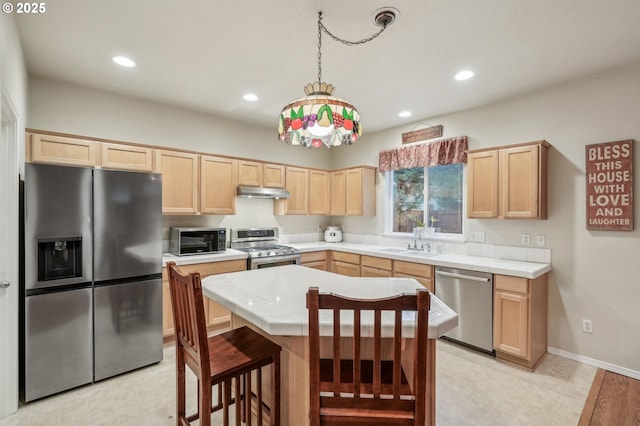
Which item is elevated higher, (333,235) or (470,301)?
(333,235)

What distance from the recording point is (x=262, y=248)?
4.25 metres

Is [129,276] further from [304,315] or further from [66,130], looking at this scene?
[304,315]

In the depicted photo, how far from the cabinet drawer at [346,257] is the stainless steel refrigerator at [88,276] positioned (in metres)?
2.43

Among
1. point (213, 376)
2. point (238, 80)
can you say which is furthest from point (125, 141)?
point (213, 376)

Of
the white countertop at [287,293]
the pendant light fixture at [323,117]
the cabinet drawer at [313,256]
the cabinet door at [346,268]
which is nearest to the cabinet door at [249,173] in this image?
the cabinet drawer at [313,256]

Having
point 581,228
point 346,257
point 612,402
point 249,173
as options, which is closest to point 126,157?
point 249,173

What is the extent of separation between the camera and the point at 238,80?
10.1 feet

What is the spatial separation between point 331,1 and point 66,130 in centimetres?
292

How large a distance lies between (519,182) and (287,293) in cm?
262

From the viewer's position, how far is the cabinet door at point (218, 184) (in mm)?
3773

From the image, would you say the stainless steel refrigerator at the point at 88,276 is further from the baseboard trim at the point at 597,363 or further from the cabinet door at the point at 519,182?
the baseboard trim at the point at 597,363

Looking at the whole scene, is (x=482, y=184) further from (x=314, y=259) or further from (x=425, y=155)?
(x=314, y=259)

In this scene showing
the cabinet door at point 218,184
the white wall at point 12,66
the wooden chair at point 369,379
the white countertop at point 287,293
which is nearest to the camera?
the wooden chair at point 369,379

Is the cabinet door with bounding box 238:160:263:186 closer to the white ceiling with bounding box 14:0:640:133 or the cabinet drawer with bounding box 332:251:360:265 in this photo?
the white ceiling with bounding box 14:0:640:133
